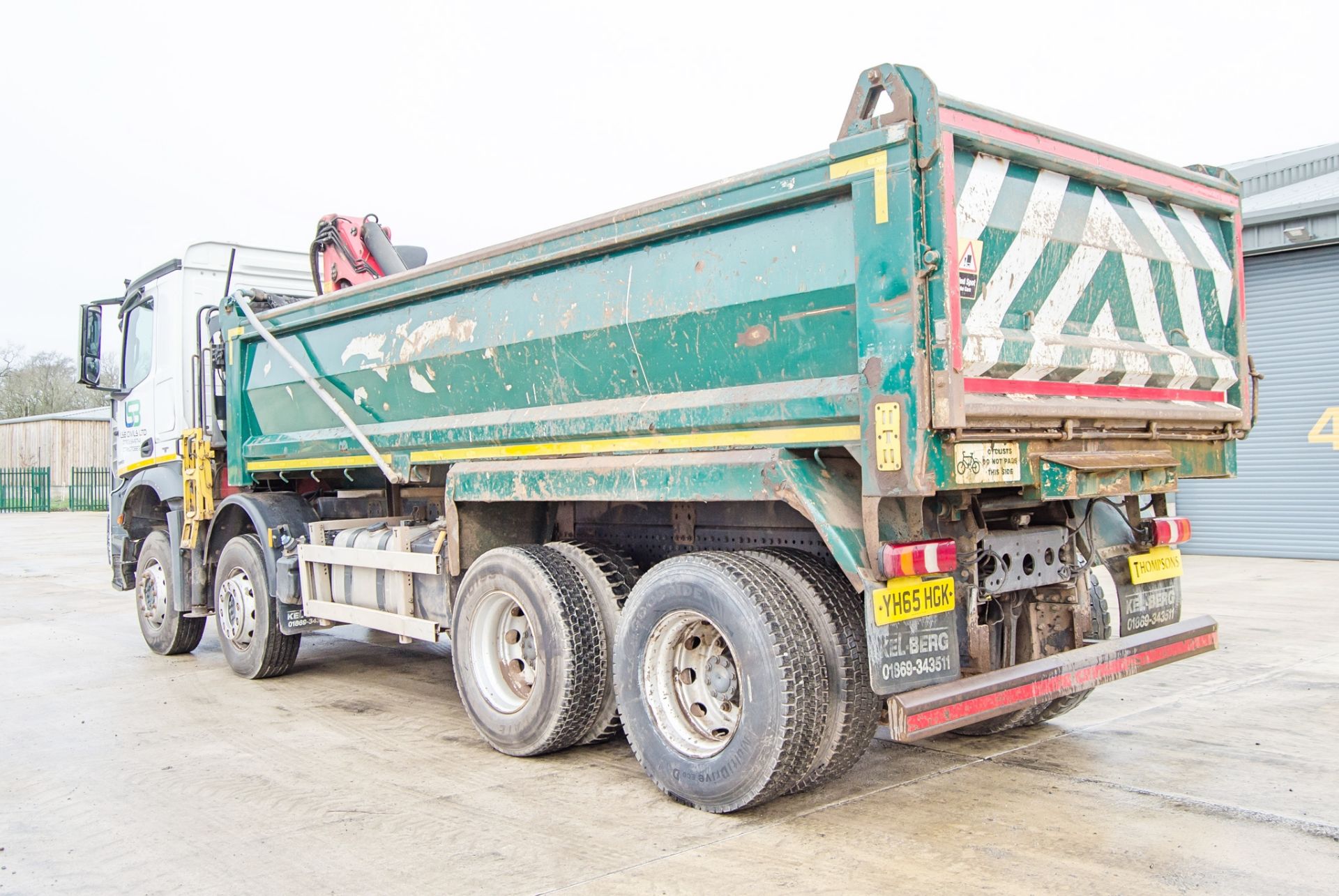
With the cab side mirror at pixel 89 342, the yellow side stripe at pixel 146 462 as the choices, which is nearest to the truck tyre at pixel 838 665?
the yellow side stripe at pixel 146 462

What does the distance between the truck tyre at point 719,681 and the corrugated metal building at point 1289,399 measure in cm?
1107

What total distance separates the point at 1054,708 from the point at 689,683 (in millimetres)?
2146

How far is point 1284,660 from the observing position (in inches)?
287

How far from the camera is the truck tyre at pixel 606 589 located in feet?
16.9

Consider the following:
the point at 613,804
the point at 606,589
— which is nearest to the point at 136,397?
the point at 606,589

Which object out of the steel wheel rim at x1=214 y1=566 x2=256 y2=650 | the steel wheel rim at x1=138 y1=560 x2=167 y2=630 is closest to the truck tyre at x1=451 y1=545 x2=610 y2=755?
the steel wheel rim at x1=214 y1=566 x2=256 y2=650

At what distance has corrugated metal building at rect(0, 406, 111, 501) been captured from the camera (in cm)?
3866

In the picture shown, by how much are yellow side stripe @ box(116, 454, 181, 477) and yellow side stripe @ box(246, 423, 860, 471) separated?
2435 mm

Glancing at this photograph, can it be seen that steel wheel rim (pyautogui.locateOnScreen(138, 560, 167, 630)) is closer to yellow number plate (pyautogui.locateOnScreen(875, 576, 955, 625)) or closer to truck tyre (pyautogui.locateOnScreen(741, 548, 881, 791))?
truck tyre (pyautogui.locateOnScreen(741, 548, 881, 791))

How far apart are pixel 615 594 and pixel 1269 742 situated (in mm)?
3272

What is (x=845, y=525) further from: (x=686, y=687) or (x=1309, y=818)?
(x=1309, y=818)

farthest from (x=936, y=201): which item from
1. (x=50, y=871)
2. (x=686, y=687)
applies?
(x=50, y=871)

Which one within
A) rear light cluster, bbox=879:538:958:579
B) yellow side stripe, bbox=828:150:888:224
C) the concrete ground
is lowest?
the concrete ground

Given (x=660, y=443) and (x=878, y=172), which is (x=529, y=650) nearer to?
(x=660, y=443)
